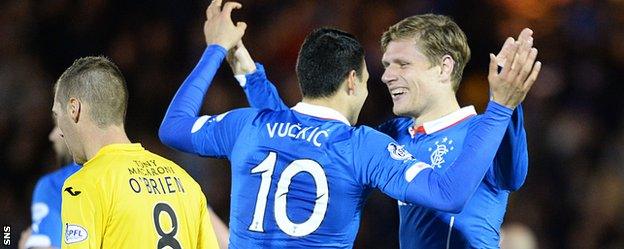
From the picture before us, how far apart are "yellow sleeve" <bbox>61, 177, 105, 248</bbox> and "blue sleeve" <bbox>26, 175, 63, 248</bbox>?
305cm

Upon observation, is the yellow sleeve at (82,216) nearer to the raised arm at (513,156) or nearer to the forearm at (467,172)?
the forearm at (467,172)

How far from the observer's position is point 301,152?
3.15m

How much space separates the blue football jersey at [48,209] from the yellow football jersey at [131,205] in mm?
2888

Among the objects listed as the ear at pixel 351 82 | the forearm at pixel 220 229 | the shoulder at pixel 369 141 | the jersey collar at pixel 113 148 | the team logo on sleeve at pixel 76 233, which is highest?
the ear at pixel 351 82

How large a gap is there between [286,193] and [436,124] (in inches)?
30.5

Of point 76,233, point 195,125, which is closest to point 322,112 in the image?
point 195,125

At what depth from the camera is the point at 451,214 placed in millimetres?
3473

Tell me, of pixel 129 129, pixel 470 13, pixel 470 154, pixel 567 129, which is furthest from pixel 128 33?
pixel 470 154

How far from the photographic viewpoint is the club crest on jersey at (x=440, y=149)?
3525 mm

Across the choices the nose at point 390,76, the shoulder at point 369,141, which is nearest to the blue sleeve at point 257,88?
the nose at point 390,76

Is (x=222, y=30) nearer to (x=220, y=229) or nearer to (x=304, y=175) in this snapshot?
(x=304, y=175)

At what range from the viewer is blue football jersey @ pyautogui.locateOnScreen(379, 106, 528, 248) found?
11.3 ft

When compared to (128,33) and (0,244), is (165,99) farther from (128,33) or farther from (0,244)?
(0,244)

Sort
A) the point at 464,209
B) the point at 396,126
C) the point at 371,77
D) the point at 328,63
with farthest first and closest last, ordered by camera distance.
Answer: the point at 371,77 → the point at 396,126 → the point at 464,209 → the point at 328,63
